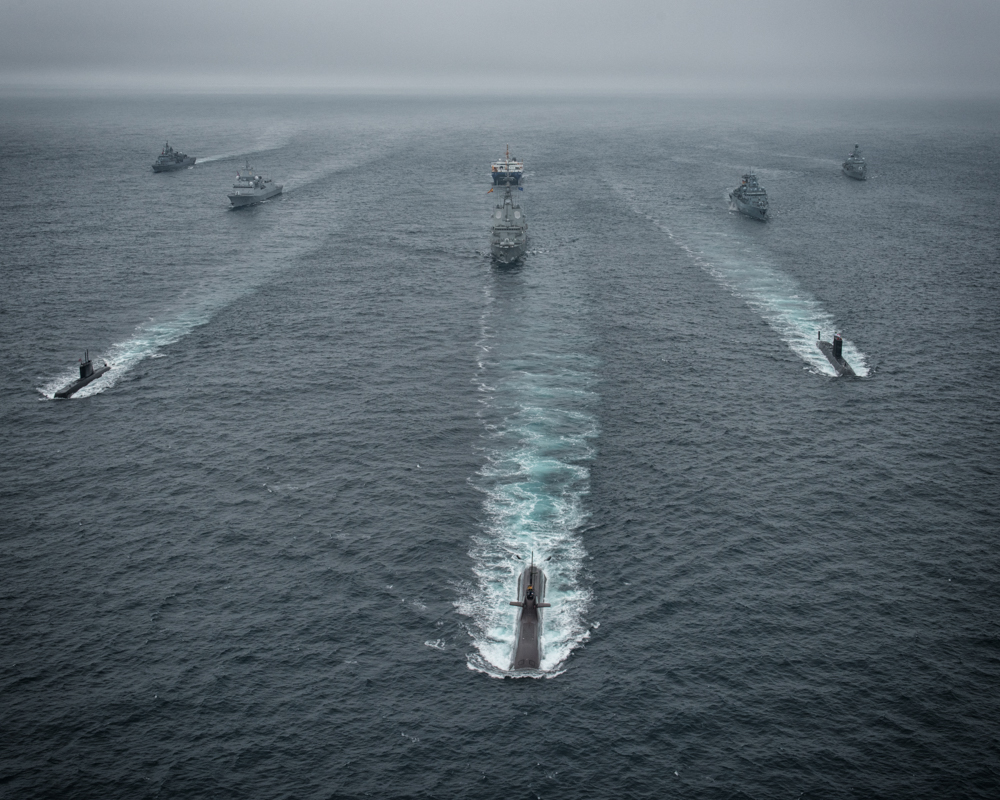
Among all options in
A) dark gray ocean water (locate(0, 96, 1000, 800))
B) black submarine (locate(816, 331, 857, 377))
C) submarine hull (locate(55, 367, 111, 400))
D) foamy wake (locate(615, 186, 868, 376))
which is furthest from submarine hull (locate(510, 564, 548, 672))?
submarine hull (locate(55, 367, 111, 400))

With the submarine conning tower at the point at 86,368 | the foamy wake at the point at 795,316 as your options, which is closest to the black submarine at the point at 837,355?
the foamy wake at the point at 795,316

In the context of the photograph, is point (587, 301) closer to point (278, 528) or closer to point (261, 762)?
point (278, 528)

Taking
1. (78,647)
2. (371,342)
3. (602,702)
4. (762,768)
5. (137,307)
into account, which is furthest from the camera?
(137,307)

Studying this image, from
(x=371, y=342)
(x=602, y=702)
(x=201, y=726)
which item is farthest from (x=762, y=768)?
(x=371, y=342)

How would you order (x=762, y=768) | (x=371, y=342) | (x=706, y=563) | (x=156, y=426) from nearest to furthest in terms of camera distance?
1. (x=762, y=768)
2. (x=706, y=563)
3. (x=156, y=426)
4. (x=371, y=342)

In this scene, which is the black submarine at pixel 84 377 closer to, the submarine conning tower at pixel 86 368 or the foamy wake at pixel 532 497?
the submarine conning tower at pixel 86 368

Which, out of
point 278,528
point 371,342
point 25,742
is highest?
point 371,342
